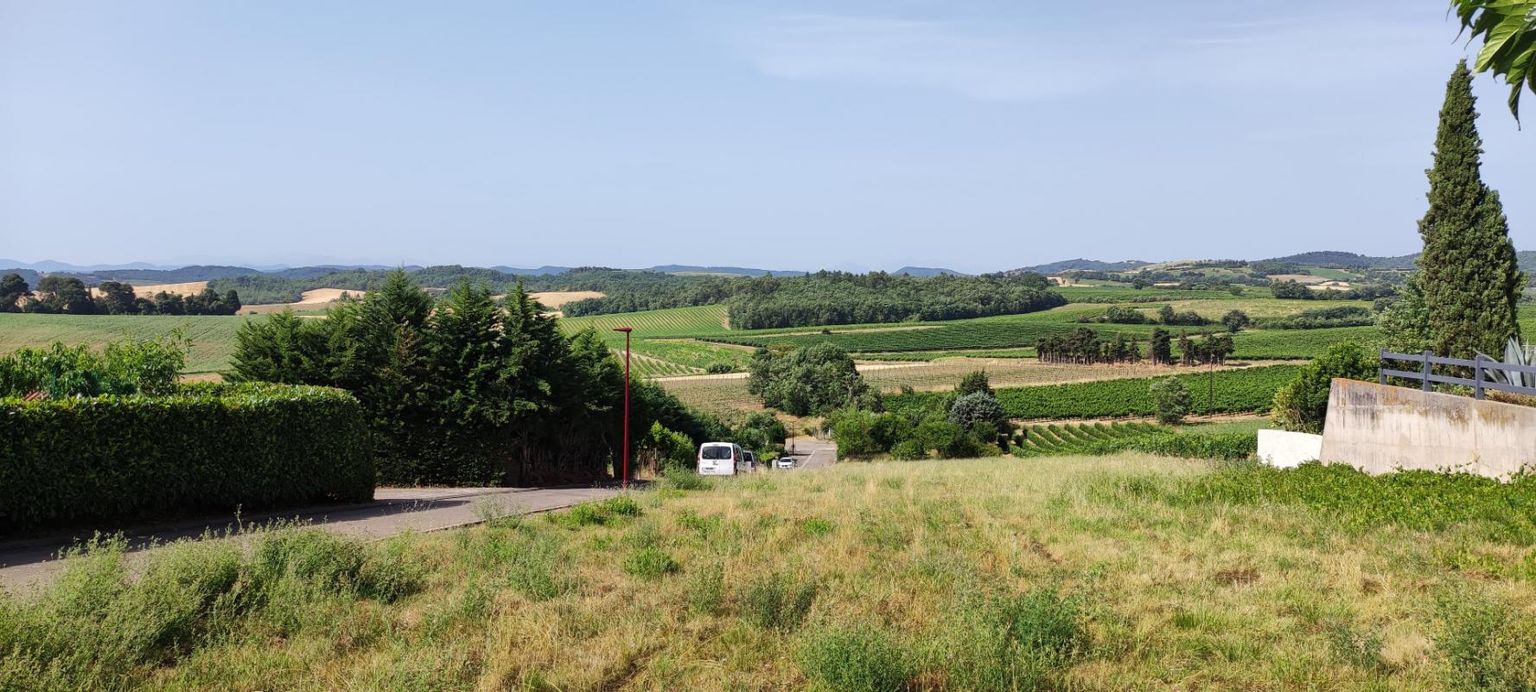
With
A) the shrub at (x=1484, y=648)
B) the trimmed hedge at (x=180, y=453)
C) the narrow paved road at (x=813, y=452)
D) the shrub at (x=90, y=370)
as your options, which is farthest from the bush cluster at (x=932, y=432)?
the shrub at (x=1484, y=648)

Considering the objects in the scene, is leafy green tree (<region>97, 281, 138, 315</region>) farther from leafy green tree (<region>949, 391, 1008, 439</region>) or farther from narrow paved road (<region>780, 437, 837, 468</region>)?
leafy green tree (<region>949, 391, 1008, 439</region>)

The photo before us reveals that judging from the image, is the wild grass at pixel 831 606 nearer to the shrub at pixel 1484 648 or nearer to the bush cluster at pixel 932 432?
the shrub at pixel 1484 648

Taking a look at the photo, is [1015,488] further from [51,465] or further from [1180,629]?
[51,465]

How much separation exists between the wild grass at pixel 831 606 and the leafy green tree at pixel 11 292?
3506 inches

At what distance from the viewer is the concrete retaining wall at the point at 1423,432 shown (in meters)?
14.7

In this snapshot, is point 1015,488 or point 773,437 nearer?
point 1015,488

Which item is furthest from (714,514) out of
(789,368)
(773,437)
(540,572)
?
(789,368)

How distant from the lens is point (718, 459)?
2803cm

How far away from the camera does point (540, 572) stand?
9219mm

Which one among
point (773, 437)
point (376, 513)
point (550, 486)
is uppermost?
point (376, 513)

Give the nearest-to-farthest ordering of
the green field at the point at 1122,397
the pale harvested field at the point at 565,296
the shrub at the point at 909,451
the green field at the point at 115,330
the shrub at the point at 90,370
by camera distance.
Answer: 1. the shrub at the point at 90,370
2. the shrub at the point at 909,451
3. the green field at the point at 115,330
4. the green field at the point at 1122,397
5. the pale harvested field at the point at 565,296

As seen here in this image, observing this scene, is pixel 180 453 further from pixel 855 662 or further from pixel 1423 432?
pixel 1423 432

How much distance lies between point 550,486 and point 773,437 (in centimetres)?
5000

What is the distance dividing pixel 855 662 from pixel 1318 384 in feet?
112
